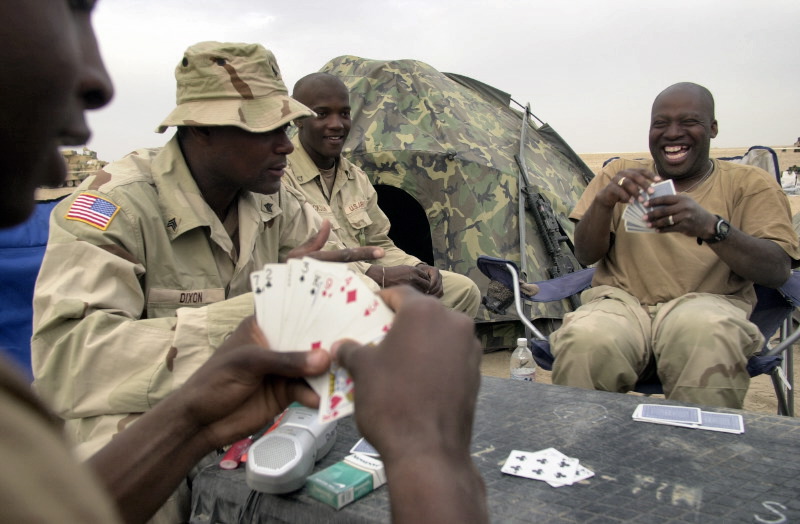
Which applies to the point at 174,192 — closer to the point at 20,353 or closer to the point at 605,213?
the point at 20,353

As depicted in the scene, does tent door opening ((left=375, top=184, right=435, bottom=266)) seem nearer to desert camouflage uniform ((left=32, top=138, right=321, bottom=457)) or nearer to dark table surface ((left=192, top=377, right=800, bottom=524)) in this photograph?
desert camouflage uniform ((left=32, top=138, right=321, bottom=457))

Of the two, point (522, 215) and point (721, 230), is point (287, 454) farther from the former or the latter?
point (522, 215)

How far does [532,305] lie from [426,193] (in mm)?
1186

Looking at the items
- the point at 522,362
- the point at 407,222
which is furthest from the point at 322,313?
the point at 407,222

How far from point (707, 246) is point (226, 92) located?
226 centimetres

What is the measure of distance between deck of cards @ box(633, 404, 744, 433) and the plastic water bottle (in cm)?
153

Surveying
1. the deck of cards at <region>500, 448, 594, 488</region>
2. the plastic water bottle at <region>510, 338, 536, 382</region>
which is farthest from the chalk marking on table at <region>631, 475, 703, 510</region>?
the plastic water bottle at <region>510, 338, 536, 382</region>

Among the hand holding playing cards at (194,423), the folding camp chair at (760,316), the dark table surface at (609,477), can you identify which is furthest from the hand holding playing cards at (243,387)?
the folding camp chair at (760,316)

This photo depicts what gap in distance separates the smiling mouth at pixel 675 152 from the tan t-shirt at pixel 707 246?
178 millimetres

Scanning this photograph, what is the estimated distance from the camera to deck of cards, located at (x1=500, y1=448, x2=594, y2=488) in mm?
1505

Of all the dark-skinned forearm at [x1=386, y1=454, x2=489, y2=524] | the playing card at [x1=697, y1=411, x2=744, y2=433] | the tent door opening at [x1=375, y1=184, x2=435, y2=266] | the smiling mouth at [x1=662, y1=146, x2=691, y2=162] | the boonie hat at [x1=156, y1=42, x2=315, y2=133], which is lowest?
the tent door opening at [x1=375, y1=184, x2=435, y2=266]

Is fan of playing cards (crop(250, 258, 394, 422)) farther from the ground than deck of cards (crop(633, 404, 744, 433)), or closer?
farther from the ground

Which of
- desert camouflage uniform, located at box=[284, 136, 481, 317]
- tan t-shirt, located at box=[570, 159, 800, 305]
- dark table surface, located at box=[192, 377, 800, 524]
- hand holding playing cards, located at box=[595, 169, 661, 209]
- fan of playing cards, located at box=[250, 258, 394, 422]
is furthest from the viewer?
desert camouflage uniform, located at box=[284, 136, 481, 317]

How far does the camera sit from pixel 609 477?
1514 mm
